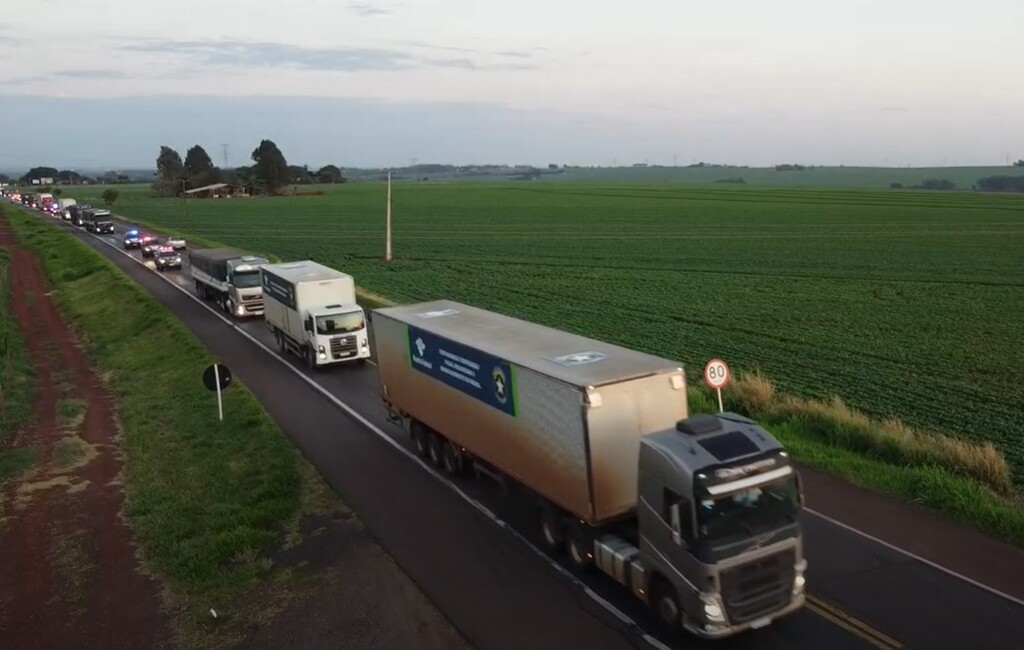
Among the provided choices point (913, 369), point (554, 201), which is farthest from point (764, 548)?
point (554, 201)

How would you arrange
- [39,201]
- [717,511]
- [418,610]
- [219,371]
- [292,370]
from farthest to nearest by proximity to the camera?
[39,201] < [292,370] < [219,371] < [418,610] < [717,511]

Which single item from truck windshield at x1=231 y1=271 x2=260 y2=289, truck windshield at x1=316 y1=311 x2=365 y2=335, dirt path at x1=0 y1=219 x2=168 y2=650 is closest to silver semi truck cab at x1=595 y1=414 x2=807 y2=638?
dirt path at x1=0 y1=219 x2=168 y2=650

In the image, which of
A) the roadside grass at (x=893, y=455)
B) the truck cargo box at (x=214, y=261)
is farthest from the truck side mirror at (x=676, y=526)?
the truck cargo box at (x=214, y=261)

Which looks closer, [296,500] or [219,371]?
[296,500]

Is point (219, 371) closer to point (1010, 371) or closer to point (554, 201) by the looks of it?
point (1010, 371)

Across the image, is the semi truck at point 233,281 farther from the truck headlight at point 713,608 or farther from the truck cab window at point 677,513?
the truck headlight at point 713,608

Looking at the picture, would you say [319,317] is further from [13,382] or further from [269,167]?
[269,167]

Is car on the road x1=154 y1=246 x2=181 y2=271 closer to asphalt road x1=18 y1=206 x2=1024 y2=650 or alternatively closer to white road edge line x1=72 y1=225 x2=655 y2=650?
white road edge line x1=72 y1=225 x2=655 y2=650
